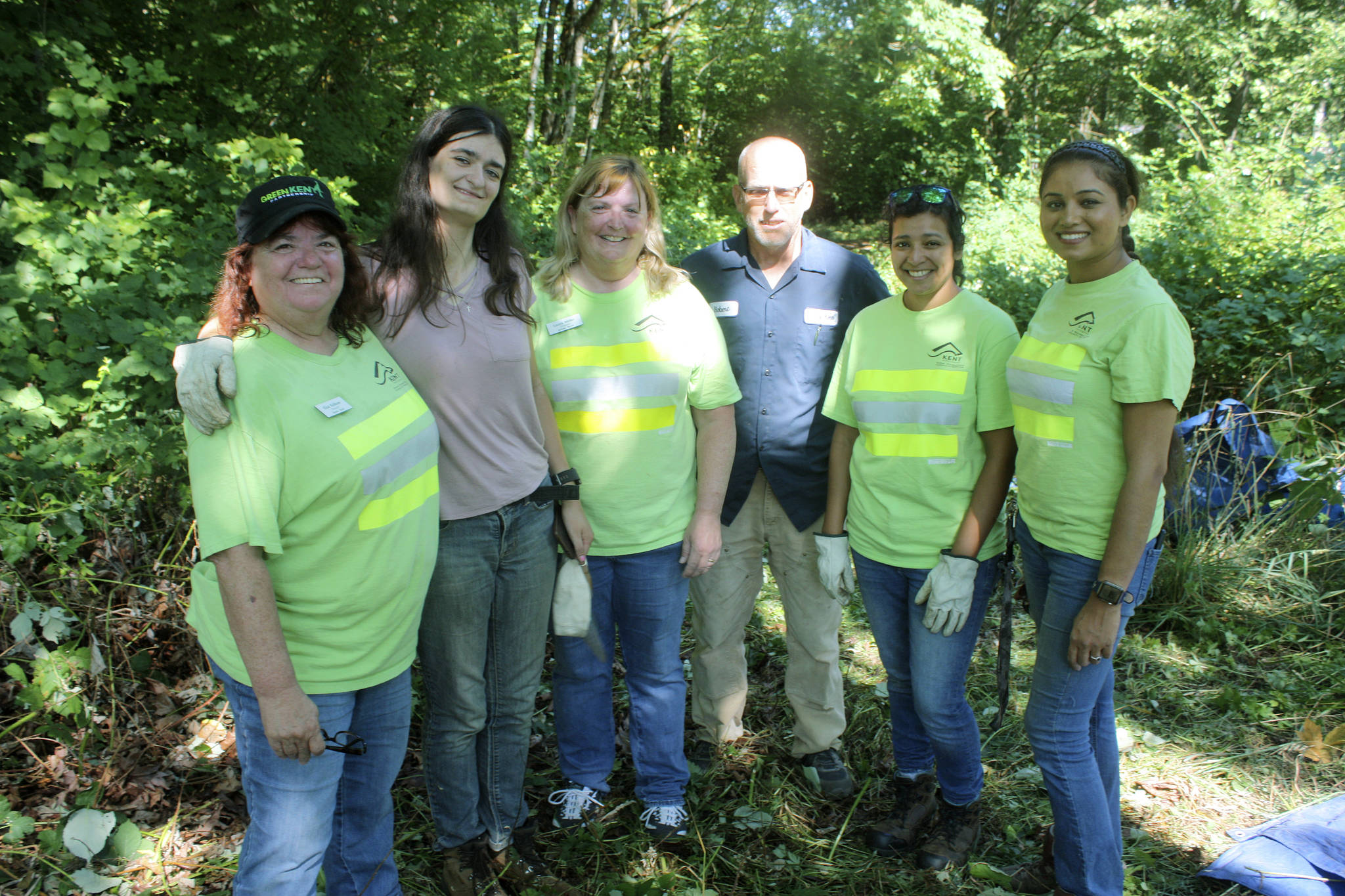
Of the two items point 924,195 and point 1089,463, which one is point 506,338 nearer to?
point 924,195

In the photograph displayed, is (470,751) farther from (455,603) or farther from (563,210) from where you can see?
(563,210)

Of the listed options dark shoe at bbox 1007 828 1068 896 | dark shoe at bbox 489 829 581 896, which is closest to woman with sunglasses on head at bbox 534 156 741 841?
dark shoe at bbox 489 829 581 896

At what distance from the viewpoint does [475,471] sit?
218cm

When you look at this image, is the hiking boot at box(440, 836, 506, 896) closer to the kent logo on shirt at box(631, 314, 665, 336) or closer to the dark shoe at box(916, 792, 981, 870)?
the dark shoe at box(916, 792, 981, 870)

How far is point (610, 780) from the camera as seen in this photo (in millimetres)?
3062

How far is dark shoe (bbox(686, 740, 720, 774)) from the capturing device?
3.12 m

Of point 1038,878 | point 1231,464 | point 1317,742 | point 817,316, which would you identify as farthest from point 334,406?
point 1231,464

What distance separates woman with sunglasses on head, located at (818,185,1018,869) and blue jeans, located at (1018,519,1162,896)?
0.20 metres

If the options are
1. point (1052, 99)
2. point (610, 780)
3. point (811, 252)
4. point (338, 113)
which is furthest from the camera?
point (1052, 99)

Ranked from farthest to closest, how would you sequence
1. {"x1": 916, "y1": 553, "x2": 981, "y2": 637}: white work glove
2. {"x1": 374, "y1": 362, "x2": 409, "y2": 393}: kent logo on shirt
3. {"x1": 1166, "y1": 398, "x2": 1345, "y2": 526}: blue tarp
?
{"x1": 1166, "y1": 398, "x2": 1345, "y2": 526}: blue tarp < {"x1": 916, "y1": 553, "x2": 981, "y2": 637}: white work glove < {"x1": 374, "y1": 362, "x2": 409, "y2": 393}: kent logo on shirt

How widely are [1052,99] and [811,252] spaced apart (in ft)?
70.1

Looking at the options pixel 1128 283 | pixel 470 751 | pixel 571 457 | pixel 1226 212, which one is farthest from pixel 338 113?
pixel 1226 212

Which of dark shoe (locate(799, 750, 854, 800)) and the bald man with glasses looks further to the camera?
dark shoe (locate(799, 750, 854, 800))

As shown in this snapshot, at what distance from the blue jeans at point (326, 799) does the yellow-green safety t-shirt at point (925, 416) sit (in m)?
1.41
